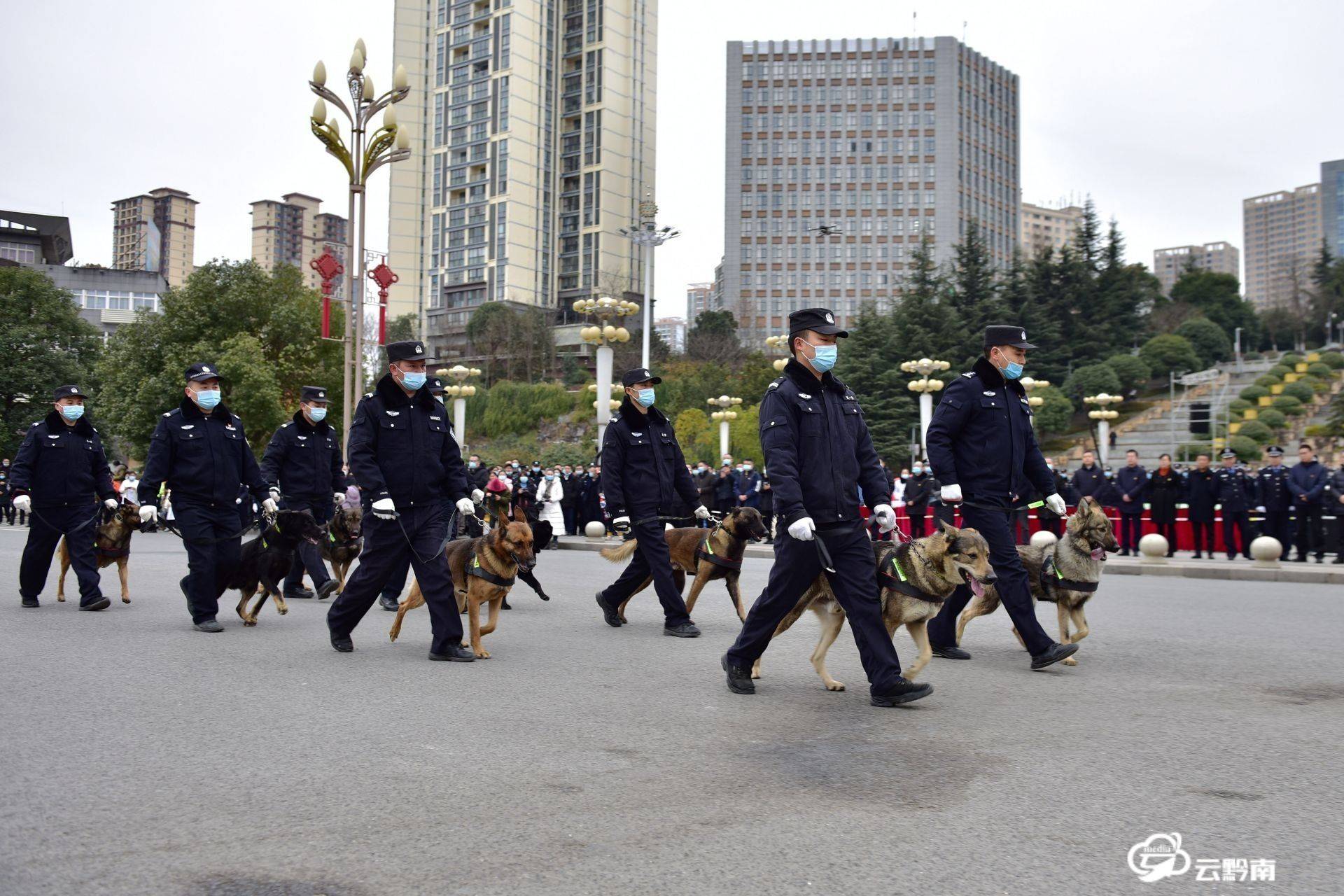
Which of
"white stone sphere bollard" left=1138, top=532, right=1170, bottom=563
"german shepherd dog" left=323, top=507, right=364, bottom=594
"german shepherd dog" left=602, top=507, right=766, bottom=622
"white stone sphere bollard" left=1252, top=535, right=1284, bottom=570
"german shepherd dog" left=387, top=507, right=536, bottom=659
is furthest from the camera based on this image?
"white stone sphere bollard" left=1138, top=532, right=1170, bottom=563

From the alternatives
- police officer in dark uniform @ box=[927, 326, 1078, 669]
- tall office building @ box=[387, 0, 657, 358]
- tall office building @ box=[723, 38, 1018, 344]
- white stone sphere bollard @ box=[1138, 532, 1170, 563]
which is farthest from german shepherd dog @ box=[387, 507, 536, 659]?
tall office building @ box=[723, 38, 1018, 344]

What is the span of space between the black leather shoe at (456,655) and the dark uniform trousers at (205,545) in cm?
282

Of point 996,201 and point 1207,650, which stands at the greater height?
point 996,201

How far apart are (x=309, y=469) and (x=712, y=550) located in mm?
5005

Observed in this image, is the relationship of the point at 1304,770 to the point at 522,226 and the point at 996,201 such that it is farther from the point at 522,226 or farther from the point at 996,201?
the point at 996,201

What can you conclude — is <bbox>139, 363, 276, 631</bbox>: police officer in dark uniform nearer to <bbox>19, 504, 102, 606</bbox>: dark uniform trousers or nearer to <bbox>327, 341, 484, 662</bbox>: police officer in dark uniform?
<bbox>19, 504, 102, 606</bbox>: dark uniform trousers

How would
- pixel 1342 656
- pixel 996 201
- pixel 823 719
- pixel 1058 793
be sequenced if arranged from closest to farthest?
pixel 1058 793 < pixel 823 719 < pixel 1342 656 < pixel 996 201

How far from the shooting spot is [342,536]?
40.4ft

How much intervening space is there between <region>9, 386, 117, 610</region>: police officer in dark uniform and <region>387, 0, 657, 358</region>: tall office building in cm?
10174

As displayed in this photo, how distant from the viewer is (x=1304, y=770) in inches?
201

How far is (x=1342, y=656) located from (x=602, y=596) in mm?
6142

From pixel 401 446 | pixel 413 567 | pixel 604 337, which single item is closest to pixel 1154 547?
pixel 413 567

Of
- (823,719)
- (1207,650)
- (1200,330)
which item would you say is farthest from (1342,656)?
(1200,330)

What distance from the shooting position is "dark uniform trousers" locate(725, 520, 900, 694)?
6512mm
